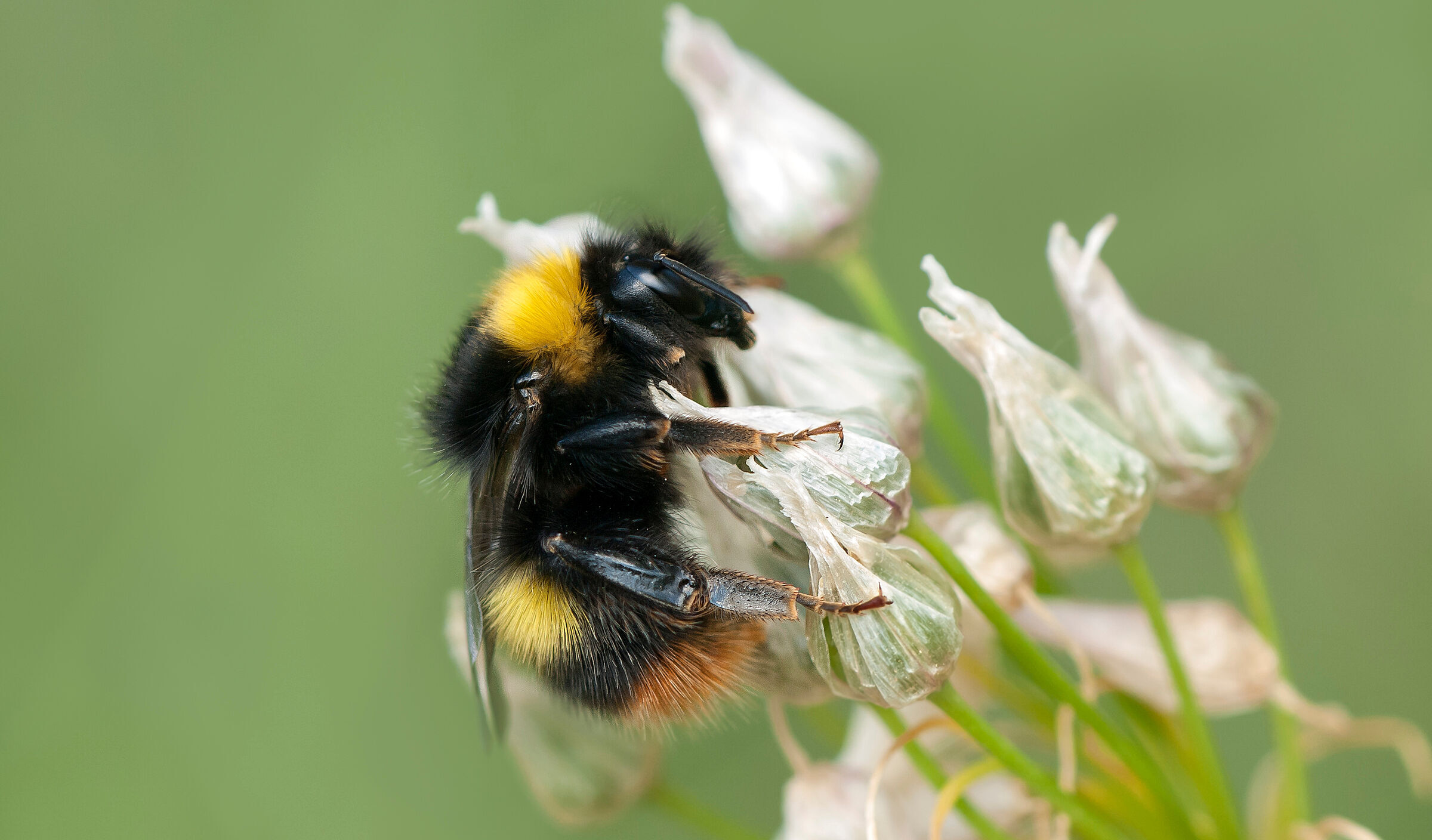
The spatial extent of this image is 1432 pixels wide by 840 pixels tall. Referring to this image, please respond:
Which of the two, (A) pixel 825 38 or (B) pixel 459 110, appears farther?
(A) pixel 825 38

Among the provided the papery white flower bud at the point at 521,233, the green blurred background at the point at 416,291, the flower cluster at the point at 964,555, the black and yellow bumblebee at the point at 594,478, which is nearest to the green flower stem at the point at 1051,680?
the flower cluster at the point at 964,555

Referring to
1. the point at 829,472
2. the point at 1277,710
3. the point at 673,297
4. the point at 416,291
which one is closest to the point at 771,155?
the point at 673,297

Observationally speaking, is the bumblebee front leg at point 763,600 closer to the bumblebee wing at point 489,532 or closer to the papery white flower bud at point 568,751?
the bumblebee wing at point 489,532

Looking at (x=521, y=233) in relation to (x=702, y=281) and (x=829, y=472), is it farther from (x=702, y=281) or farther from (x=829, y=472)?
(x=829, y=472)

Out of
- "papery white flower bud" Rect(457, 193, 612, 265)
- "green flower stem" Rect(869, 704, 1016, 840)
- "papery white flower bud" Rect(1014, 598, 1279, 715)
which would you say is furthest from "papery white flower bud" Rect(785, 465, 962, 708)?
"papery white flower bud" Rect(457, 193, 612, 265)

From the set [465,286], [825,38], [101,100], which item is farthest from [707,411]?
[101,100]

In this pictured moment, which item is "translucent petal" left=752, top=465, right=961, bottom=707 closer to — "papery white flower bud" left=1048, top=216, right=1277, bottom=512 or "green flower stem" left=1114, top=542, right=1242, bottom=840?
"green flower stem" left=1114, top=542, right=1242, bottom=840

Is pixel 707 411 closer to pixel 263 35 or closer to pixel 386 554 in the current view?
pixel 386 554
